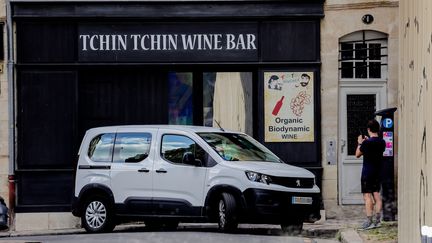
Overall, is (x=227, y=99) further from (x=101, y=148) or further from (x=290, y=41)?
(x=101, y=148)

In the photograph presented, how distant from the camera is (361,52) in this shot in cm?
2275

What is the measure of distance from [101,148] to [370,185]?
4.85 m

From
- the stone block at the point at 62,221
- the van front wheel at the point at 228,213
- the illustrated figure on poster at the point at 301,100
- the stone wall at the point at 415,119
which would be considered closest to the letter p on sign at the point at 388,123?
the van front wheel at the point at 228,213

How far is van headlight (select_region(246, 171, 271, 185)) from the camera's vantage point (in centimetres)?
1764

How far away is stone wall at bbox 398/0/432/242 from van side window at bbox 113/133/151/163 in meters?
9.20

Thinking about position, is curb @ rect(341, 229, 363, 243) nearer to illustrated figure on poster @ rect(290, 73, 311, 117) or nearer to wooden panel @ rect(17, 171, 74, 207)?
illustrated figure on poster @ rect(290, 73, 311, 117)

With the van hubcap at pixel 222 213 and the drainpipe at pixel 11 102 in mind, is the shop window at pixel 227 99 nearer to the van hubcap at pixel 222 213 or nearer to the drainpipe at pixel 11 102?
the drainpipe at pixel 11 102

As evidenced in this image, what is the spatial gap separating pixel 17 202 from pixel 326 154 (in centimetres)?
645

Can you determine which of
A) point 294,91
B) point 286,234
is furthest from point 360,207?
point 286,234

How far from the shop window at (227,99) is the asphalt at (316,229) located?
3.01 meters

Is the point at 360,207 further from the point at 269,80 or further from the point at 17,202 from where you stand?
the point at 17,202

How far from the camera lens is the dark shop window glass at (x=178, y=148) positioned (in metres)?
18.4

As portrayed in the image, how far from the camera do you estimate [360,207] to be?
22.6m

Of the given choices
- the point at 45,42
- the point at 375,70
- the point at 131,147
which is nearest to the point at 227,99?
the point at 375,70
